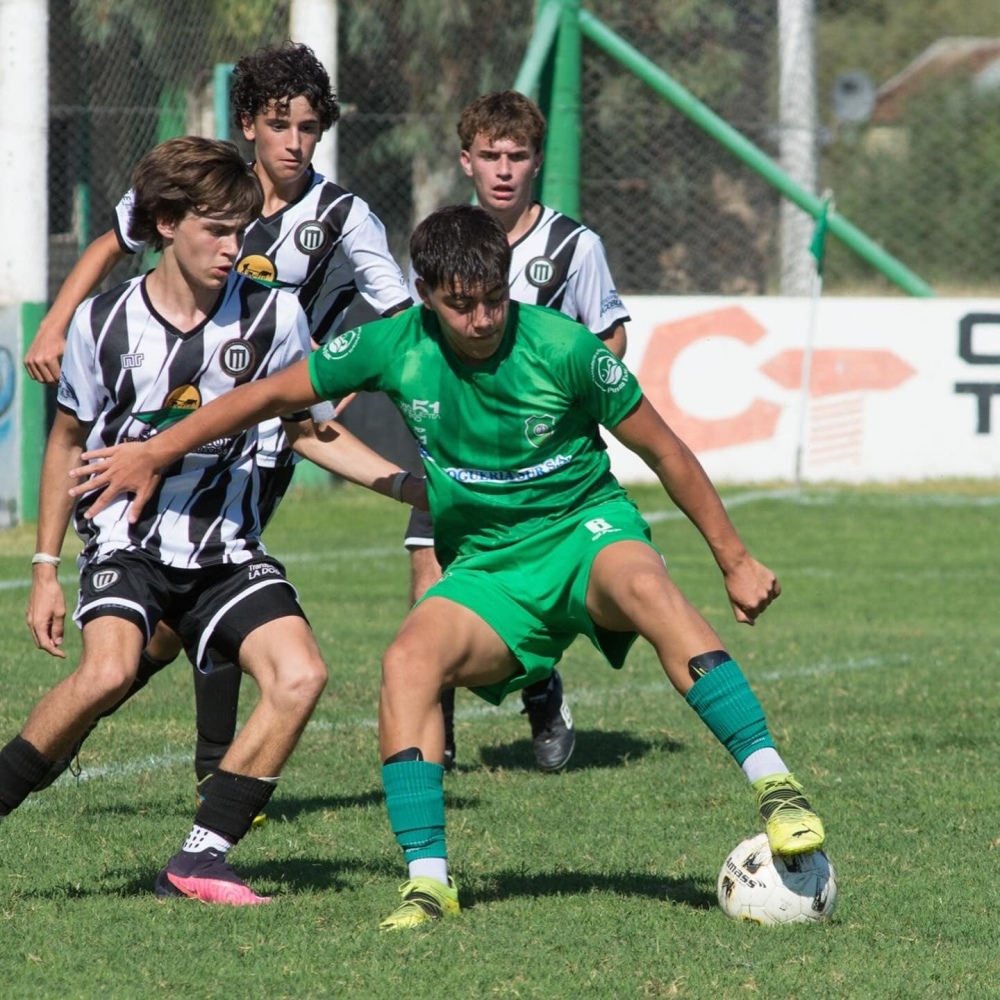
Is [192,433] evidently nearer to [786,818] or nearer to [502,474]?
[502,474]

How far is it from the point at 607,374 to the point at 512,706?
137 inches

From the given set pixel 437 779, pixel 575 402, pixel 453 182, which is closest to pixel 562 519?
pixel 575 402

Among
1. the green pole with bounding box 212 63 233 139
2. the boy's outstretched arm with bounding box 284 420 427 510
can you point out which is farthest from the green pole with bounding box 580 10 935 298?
the boy's outstretched arm with bounding box 284 420 427 510

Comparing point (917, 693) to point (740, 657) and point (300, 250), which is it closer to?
point (740, 657)

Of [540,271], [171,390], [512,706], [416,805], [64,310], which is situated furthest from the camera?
[512,706]

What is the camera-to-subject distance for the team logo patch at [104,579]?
15.0 feet

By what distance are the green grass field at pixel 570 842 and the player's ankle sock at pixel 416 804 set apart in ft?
0.65

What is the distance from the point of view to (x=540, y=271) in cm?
620

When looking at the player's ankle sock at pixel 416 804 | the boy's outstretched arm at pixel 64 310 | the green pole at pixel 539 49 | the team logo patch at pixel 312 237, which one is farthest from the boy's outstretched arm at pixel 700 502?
the green pole at pixel 539 49

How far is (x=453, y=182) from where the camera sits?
1794 centimetres

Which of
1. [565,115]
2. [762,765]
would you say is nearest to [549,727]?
[762,765]

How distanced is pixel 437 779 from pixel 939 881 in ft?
4.63

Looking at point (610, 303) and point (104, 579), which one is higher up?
point (610, 303)

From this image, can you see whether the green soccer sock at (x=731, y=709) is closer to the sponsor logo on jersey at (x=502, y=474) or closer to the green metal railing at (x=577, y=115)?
the sponsor logo on jersey at (x=502, y=474)
